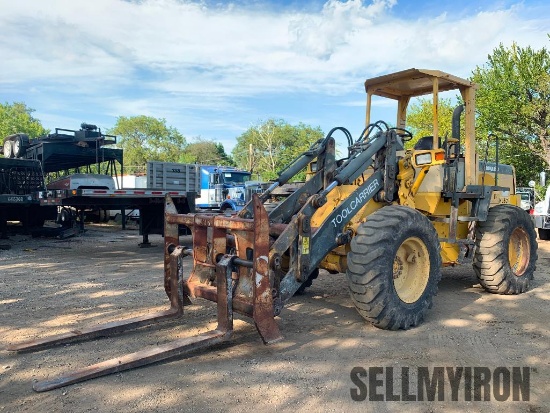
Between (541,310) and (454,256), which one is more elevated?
(454,256)

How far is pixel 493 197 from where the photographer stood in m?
7.03

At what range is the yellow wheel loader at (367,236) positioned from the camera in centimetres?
431

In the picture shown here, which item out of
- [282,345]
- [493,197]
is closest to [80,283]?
[282,345]

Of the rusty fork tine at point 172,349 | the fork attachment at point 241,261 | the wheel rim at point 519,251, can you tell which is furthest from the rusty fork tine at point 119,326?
the wheel rim at point 519,251

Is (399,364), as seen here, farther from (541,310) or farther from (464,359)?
(541,310)

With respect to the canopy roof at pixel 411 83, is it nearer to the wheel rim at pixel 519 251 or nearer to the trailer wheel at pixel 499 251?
the trailer wheel at pixel 499 251

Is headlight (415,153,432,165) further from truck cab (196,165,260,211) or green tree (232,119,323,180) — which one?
green tree (232,119,323,180)

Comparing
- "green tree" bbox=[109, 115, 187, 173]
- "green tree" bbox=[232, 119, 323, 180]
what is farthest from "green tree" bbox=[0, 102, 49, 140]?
"green tree" bbox=[232, 119, 323, 180]

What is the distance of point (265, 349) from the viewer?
4.29 meters

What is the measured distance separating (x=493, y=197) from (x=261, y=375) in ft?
16.2

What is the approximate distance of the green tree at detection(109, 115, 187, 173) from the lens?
198ft

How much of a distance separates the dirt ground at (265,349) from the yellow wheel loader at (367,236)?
0.58ft

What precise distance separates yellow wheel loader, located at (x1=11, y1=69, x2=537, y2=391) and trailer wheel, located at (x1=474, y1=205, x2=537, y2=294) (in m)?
0.01

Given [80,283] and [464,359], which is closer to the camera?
[464,359]
